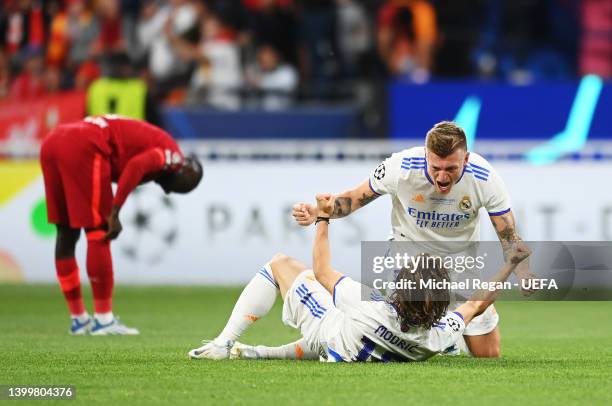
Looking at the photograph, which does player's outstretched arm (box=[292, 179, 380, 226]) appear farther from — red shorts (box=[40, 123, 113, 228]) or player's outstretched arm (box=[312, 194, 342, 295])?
red shorts (box=[40, 123, 113, 228])

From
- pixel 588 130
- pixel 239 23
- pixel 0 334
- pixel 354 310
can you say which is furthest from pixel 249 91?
pixel 354 310

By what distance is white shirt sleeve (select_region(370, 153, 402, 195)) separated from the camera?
924cm

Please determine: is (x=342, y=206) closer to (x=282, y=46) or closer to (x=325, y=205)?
(x=325, y=205)

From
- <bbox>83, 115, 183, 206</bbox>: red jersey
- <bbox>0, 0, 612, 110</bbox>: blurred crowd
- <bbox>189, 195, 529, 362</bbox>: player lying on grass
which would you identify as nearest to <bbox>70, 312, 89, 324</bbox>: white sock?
<bbox>83, 115, 183, 206</bbox>: red jersey

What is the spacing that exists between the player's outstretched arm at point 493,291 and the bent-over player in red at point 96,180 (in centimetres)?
339

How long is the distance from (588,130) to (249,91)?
4467 mm

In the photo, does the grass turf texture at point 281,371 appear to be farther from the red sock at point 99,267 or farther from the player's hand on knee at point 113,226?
the player's hand on knee at point 113,226

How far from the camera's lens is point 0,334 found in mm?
11344

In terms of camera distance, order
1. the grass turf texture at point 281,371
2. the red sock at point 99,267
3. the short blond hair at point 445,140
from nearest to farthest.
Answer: the grass turf texture at point 281,371 < the short blond hair at point 445,140 < the red sock at point 99,267

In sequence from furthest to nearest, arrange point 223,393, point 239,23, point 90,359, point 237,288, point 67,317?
point 239,23 < point 237,288 < point 67,317 < point 90,359 < point 223,393

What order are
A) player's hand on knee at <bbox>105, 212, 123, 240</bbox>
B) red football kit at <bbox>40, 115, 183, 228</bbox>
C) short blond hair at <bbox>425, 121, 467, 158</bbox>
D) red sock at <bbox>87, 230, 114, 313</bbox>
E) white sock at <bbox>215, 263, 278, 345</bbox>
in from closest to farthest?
short blond hair at <bbox>425, 121, 467, 158</bbox> → white sock at <bbox>215, 263, 278, 345</bbox> → player's hand on knee at <bbox>105, 212, 123, 240</bbox> → red football kit at <bbox>40, 115, 183, 228</bbox> → red sock at <bbox>87, 230, 114, 313</bbox>

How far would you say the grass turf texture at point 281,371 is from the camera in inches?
287

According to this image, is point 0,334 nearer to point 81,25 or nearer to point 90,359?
point 90,359

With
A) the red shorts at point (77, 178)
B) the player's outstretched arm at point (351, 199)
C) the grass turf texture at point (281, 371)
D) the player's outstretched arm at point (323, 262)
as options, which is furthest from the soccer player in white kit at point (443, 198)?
the red shorts at point (77, 178)
